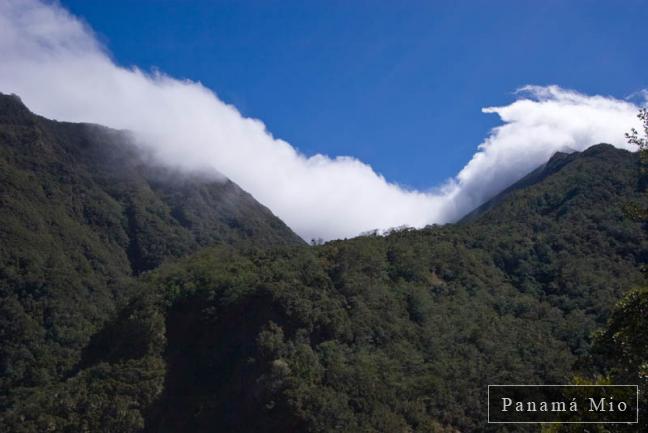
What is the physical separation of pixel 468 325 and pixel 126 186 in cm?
9425

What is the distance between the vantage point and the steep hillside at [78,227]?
274 ft

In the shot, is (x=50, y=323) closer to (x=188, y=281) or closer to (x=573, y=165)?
(x=188, y=281)

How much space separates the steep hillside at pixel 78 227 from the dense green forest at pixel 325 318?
1.36 ft

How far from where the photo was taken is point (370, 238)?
78125 mm

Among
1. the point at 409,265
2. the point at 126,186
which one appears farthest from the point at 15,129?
the point at 409,265

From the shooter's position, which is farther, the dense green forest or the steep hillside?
the steep hillside

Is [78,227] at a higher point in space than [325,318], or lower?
higher

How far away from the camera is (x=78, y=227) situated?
355 feet

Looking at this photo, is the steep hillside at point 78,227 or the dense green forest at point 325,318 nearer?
the dense green forest at point 325,318

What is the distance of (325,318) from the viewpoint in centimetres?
5559

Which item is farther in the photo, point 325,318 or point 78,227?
point 78,227

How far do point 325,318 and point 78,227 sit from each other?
69.9 m

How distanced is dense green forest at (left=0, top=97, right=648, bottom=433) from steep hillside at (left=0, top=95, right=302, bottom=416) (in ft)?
1.36

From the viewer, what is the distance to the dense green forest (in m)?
47.6
